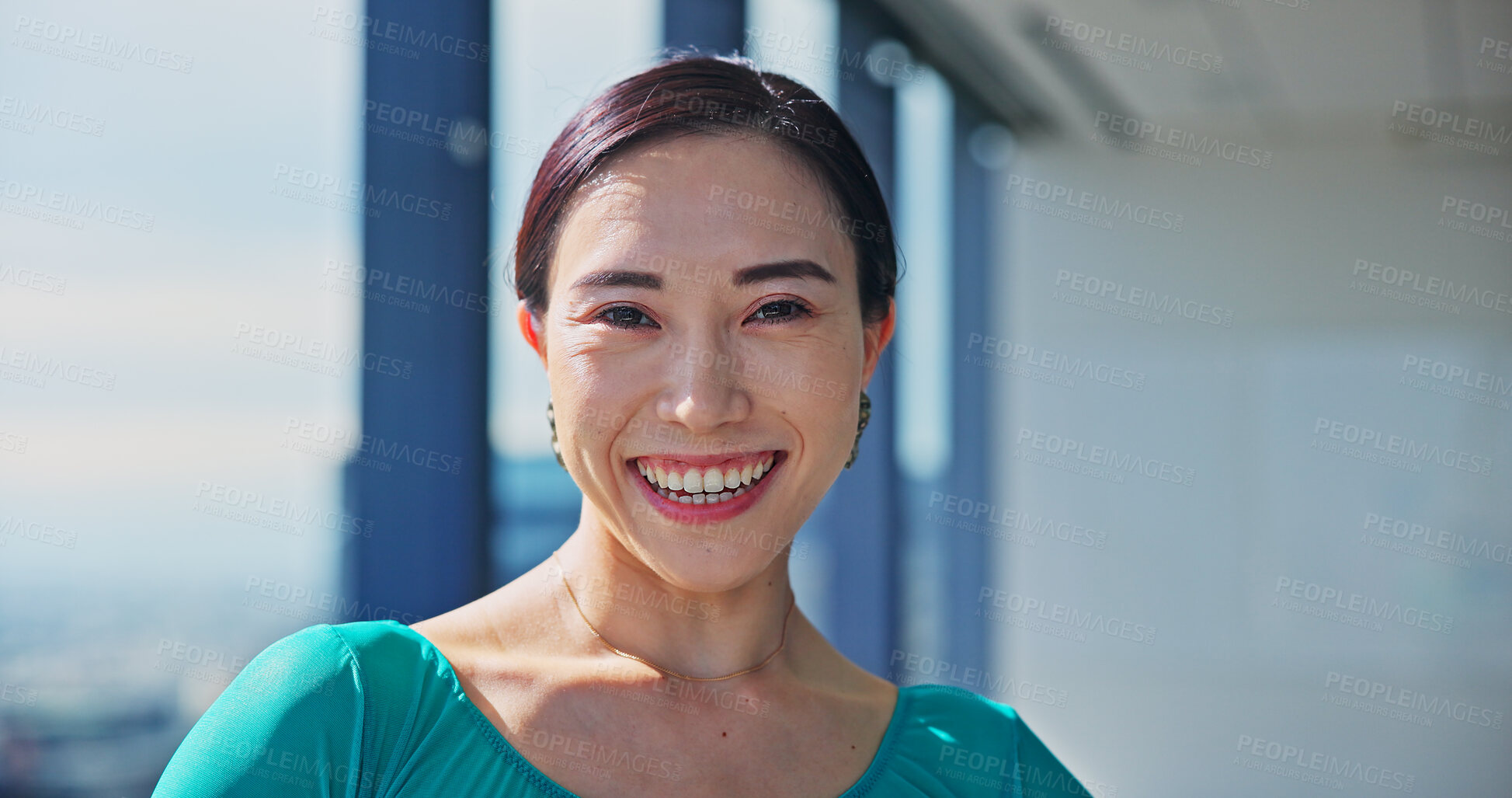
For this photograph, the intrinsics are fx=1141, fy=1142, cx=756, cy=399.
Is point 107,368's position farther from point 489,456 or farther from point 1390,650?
point 1390,650

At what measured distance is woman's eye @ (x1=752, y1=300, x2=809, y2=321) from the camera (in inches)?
51.1

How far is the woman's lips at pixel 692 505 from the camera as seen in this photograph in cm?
129

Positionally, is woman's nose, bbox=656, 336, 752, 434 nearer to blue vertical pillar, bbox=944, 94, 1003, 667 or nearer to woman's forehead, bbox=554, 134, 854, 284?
woman's forehead, bbox=554, 134, 854, 284

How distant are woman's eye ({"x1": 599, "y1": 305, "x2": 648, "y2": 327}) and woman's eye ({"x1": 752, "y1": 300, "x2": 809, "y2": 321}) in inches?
5.1

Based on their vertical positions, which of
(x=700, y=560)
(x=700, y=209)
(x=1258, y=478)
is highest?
(x=700, y=209)

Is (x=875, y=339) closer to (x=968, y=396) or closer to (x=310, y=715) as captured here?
(x=310, y=715)

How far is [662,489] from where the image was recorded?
51.5 inches

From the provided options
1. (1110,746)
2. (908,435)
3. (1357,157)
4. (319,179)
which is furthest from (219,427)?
(1357,157)

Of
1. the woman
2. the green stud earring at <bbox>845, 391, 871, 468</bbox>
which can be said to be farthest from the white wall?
the woman

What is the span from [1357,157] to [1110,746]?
3762mm

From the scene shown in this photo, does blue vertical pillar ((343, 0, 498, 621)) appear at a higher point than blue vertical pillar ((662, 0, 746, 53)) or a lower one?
lower

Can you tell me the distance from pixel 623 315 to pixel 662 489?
20cm

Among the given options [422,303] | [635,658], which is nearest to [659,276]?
[635,658]

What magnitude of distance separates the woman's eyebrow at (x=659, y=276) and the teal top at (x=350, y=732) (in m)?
0.44
